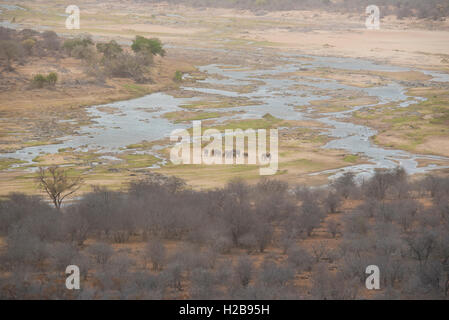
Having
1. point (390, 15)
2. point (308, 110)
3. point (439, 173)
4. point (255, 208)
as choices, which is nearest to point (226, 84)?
point (308, 110)

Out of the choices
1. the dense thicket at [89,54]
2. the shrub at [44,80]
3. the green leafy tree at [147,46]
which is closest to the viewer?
the shrub at [44,80]

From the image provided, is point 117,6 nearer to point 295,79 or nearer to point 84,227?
point 295,79

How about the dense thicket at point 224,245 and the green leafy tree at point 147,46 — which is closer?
the dense thicket at point 224,245

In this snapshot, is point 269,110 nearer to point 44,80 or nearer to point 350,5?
point 44,80

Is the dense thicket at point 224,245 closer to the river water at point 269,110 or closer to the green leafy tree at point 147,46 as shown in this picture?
the river water at point 269,110

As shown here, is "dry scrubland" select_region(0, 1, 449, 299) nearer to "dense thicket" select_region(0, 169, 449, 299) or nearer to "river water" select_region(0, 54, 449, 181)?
"dense thicket" select_region(0, 169, 449, 299)

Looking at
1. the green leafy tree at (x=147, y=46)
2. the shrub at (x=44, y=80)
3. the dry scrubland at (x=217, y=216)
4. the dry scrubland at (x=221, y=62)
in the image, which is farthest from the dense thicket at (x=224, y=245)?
the green leafy tree at (x=147, y=46)
